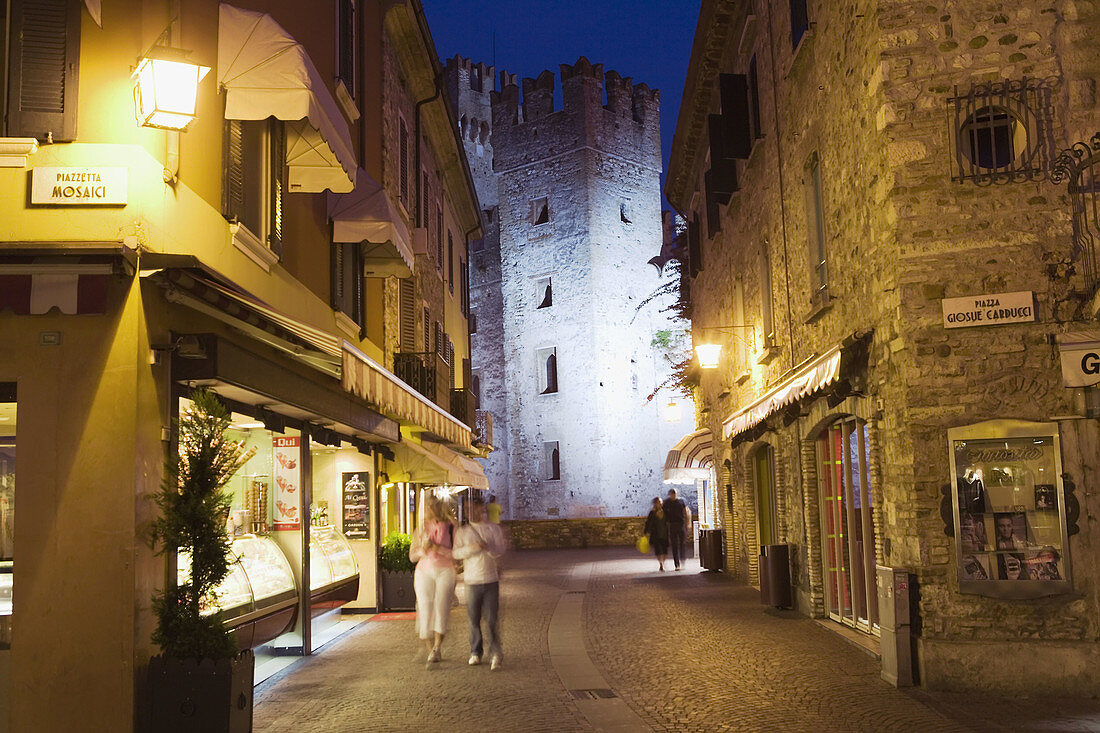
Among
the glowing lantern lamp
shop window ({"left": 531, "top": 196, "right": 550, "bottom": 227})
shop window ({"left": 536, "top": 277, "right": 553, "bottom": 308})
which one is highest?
shop window ({"left": 531, "top": 196, "right": 550, "bottom": 227})

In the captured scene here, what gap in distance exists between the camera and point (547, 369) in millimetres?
44594

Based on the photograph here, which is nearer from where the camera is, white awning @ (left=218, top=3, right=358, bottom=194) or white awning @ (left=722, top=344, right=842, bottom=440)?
white awning @ (left=218, top=3, right=358, bottom=194)

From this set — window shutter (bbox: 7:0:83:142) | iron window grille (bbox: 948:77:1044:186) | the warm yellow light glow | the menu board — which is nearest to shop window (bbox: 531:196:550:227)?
the warm yellow light glow

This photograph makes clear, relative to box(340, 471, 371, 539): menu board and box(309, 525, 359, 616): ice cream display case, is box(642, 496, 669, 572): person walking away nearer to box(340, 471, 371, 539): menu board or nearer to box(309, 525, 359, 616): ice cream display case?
box(309, 525, 359, 616): ice cream display case

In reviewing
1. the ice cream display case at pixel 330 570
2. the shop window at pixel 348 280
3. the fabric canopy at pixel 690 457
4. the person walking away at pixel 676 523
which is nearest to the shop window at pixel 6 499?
the ice cream display case at pixel 330 570

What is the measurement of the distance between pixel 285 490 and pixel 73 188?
16.1 feet

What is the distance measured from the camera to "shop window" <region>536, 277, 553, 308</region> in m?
44.1

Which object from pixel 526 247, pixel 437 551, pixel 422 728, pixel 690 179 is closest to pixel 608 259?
pixel 526 247

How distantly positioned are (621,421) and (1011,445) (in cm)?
3463

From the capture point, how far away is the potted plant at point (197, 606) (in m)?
6.23

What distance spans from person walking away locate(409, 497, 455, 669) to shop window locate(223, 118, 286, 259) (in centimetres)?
328

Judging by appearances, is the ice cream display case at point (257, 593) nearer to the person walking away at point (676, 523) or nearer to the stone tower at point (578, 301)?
the person walking away at point (676, 523)

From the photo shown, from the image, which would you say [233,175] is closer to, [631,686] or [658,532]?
[631,686]

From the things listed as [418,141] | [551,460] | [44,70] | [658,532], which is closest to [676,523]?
[658,532]
